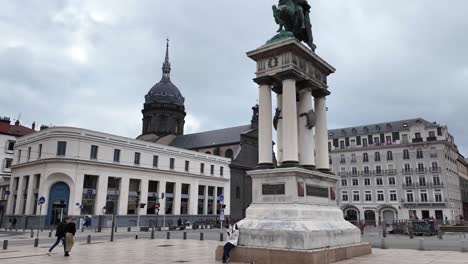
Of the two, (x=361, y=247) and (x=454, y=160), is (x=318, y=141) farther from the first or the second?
(x=454, y=160)

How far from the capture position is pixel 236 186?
68.2 meters

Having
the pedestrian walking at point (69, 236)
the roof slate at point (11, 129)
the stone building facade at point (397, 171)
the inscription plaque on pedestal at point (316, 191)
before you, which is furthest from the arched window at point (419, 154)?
the roof slate at point (11, 129)

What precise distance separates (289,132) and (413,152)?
55.7 meters

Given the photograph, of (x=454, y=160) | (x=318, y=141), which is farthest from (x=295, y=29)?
(x=454, y=160)

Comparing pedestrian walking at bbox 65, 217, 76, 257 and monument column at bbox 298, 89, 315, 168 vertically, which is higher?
monument column at bbox 298, 89, 315, 168

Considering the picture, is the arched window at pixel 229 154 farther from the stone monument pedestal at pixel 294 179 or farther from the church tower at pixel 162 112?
the stone monument pedestal at pixel 294 179

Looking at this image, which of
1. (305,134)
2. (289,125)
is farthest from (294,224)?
(305,134)

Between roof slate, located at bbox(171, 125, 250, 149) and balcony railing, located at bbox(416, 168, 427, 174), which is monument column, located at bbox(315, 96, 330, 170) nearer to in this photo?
balcony railing, located at bbox(416, 168, 427, 174)

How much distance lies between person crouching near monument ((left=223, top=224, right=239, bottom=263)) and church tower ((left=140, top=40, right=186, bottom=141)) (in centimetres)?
6795

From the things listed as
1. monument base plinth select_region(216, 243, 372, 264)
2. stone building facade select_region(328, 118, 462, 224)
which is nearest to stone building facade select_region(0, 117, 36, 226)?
stone building facade select_region(328, 118, 462, 224)

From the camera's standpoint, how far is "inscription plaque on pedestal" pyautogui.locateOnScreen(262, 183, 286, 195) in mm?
13953

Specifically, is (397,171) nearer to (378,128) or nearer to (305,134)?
(378,128)

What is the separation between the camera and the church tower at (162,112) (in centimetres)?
8125

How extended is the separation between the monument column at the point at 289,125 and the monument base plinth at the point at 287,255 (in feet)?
11.0
